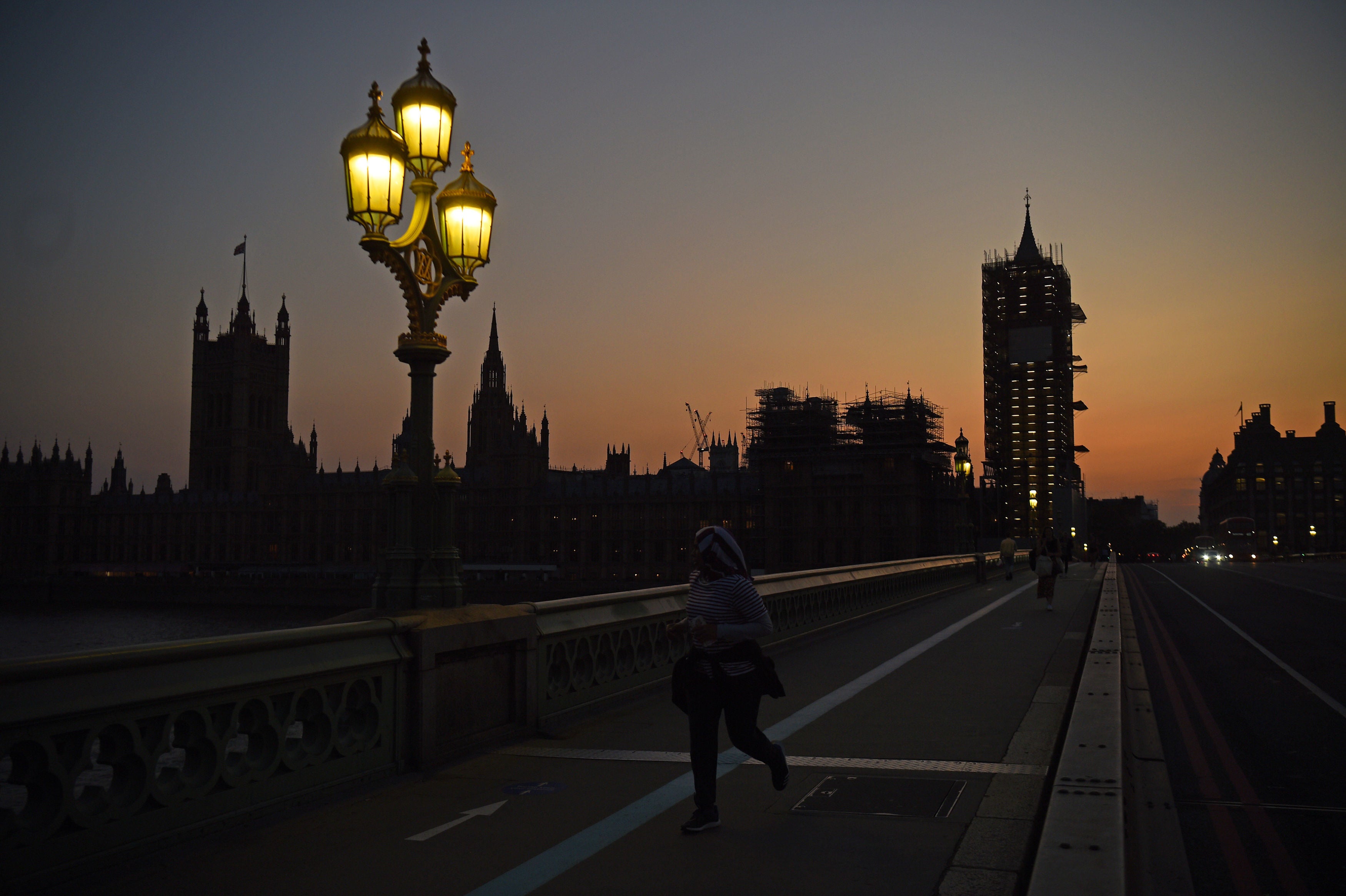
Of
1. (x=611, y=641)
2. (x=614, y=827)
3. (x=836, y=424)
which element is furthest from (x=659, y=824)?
(x=836, y=424)

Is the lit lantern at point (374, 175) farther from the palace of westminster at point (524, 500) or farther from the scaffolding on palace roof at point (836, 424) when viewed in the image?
the scaffolding on palace roof at point (836, 424)

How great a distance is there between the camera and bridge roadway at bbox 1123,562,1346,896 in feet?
18.7

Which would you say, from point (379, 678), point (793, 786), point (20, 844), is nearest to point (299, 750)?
point (379, 678)

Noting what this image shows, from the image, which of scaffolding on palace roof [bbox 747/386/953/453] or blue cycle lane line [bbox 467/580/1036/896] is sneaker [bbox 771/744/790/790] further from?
scaffolding on palace roof [bbox 747/386/953/453]

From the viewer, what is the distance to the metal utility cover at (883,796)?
6059mm

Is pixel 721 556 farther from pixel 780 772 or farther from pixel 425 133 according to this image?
pixel 425 133

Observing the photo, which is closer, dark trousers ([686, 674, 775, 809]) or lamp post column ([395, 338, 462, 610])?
dark trousers ([686, 674, 775, 809])

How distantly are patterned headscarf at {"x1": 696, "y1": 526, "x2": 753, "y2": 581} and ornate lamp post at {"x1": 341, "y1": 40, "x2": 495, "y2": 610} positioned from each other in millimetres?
2580

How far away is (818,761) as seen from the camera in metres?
7.48

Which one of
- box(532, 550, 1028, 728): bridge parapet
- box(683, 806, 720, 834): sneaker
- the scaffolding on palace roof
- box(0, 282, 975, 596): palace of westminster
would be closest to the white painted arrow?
box(683, 806, 720, 834): sneaker

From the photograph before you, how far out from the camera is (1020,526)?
198250 millimetres

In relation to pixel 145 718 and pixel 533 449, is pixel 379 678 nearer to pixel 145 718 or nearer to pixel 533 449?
pixel 145 718

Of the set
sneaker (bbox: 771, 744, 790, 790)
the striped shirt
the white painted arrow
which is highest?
the striped shirt

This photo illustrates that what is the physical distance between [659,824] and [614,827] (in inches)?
10.4
